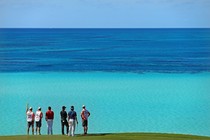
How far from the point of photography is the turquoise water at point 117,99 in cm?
3953

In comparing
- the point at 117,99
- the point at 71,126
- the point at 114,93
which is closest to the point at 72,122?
the point at 71,126

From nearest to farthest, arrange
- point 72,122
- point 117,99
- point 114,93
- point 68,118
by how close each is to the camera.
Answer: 1. point 72,122
2. point 68,118
3. point 117,99
4. point 114,93

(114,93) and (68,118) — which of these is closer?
(68,118)

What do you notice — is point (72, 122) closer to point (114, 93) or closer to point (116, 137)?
point (116, 137)

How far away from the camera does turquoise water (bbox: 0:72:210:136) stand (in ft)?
130

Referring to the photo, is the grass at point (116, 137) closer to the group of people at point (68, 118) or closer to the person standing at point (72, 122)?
the person standing at point (72, 122)

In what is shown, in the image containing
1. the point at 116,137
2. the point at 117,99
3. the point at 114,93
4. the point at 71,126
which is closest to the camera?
the point at 116,137

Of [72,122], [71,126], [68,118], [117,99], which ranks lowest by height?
[71,126]

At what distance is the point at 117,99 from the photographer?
5128 cm

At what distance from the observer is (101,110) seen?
4509 centimetres

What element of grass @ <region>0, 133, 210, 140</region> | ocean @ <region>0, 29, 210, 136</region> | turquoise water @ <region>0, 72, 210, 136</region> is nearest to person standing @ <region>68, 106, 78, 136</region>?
grass @ <region>0, 133, 210, 140</region>

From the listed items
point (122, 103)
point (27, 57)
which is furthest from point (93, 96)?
point (27, 57)

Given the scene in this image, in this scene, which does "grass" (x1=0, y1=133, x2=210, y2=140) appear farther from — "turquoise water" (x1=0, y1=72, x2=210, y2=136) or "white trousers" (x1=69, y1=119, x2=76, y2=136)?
"turquoise water" (x1=0, y1=72, x2=210, y2=136)

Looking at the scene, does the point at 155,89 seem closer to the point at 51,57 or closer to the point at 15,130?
the point at 15,130
